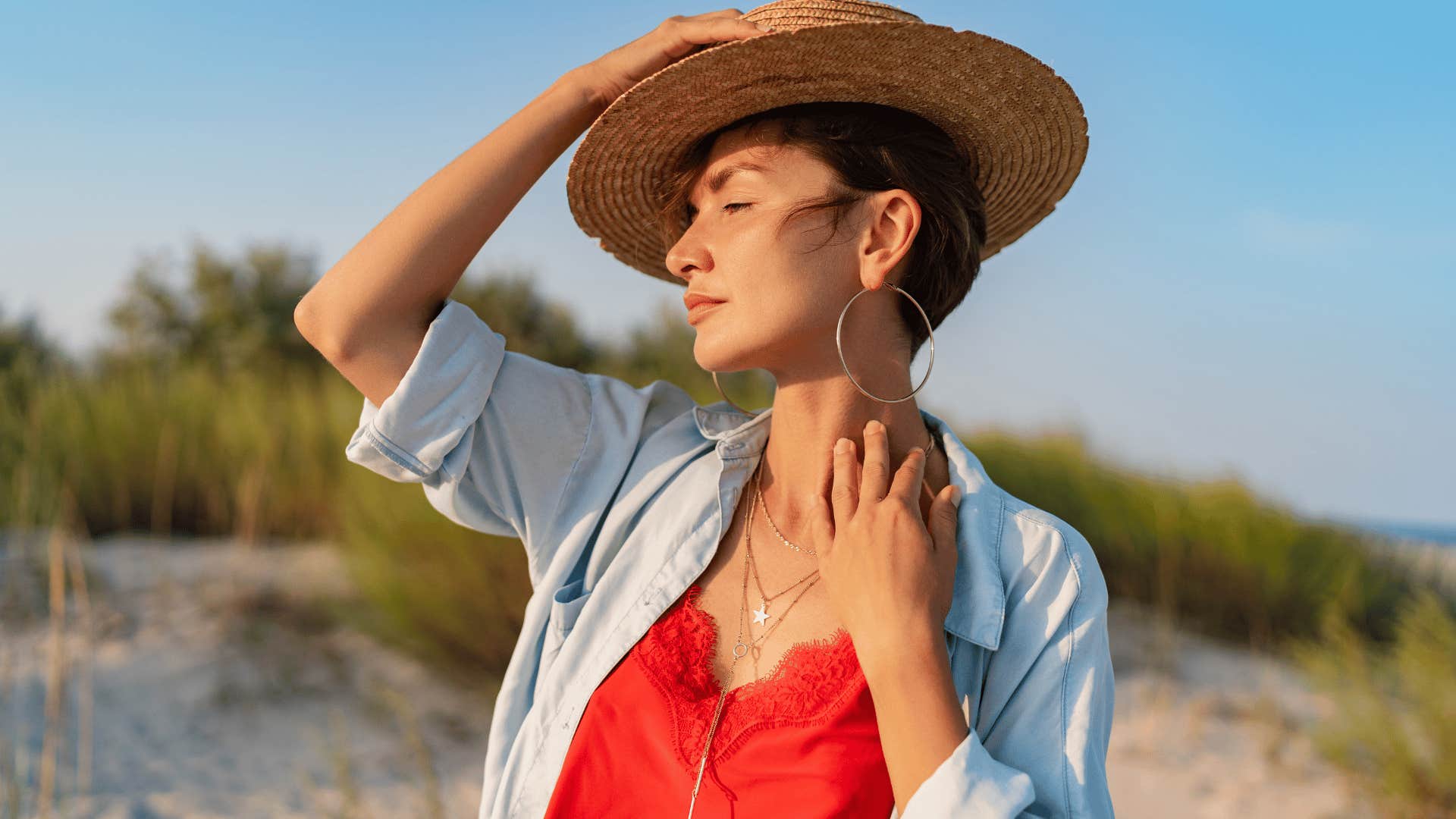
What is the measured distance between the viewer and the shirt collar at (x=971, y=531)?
4.74ft

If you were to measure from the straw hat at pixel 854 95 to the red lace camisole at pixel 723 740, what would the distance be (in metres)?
0.86

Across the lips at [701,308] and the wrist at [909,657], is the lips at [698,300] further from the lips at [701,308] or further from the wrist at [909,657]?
the wrist at [909,657]

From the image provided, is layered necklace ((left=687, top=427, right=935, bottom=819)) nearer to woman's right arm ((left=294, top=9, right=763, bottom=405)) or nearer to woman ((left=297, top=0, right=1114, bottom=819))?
woman ((left=297, top=0, right=1114, bottom=819))

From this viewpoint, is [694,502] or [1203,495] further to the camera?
[1203,495]

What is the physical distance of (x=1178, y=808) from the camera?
4.50 meters

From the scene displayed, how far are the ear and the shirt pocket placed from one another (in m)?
0.74

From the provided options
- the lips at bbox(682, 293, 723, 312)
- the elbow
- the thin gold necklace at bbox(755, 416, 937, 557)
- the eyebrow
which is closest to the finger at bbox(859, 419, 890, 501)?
the thin gold necklace at bbox(755, 416, 937, 557)

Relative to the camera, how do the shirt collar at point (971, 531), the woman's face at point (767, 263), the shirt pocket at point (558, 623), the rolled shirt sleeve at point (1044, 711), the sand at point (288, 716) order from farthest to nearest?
1. the sand at point (288, 716)
2. the shirt pocket at point (558, 623)
3. the woman's face at point (767, 263)
4. the shirt collar at point (971, 531)
5. the rolled shirt sleeve at point (1044, 711)

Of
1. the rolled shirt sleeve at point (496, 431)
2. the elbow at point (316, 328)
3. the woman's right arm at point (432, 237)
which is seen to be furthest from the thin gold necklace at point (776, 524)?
the elbow at point (316, 328)

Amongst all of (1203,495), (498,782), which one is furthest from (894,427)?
(1203,495)

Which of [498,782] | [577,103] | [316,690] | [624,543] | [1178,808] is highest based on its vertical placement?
[577,103]

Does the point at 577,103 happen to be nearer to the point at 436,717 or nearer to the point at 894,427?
the point at 894,427

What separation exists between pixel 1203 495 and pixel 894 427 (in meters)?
5.66

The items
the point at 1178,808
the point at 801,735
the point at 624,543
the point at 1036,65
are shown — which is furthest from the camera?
the point at 1178,808
